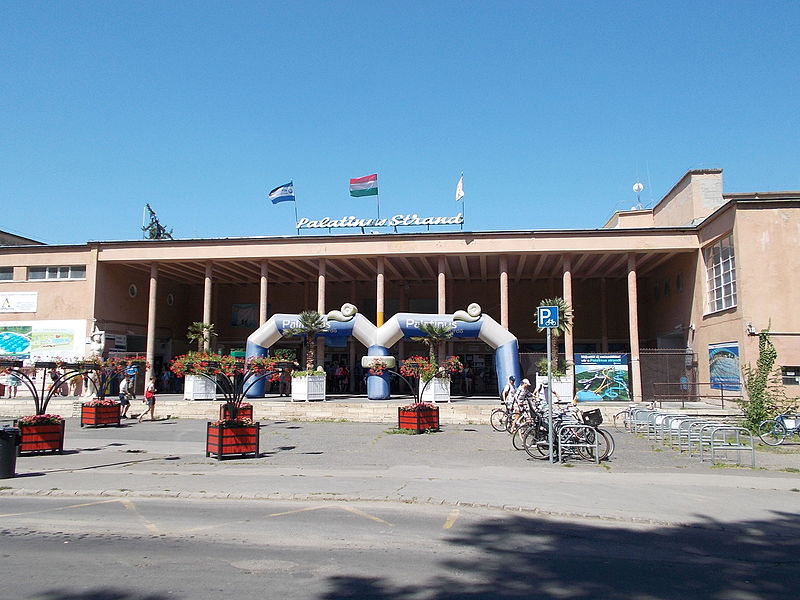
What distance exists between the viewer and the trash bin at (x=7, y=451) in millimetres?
11391

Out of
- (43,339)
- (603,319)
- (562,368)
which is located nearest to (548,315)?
(562,368)

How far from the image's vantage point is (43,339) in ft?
113

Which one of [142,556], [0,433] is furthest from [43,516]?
[0,433]

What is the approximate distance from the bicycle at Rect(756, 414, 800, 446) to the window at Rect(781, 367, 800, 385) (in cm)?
704

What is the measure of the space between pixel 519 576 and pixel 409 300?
122 feet

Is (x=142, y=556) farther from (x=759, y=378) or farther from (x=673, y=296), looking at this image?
(x=673, y=296)

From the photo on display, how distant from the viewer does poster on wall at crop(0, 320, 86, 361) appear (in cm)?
3411

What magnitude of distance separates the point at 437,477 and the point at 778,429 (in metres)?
11.1

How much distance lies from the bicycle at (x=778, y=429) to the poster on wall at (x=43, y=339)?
Answer: 32.3m

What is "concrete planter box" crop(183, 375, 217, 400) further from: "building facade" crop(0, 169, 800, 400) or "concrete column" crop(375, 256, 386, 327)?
"concrete column" crop(375, 256, 386, 327)

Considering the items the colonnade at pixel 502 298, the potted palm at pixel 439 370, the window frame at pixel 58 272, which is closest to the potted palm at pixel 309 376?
the colonnade at pixel 502 298

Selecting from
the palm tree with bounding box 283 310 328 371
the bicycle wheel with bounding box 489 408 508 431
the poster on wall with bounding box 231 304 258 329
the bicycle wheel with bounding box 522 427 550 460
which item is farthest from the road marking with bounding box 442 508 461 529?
the poster on wall with bounding box 231 304 258 329

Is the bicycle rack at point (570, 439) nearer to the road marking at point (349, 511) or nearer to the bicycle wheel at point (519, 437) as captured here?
the bicycle wheel at point (519, 437)

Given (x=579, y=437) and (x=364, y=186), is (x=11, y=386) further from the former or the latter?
(x=579, y=437)
